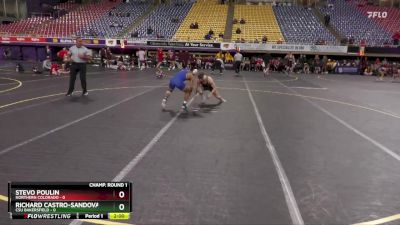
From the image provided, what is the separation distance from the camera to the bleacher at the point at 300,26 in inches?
1319

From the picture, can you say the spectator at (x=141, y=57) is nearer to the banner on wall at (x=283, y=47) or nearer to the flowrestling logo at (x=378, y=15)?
the banner on wall at (x=283, y=47)

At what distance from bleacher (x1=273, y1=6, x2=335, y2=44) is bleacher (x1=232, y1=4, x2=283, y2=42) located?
2.33 ft

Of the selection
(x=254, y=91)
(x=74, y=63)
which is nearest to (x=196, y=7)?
(x=254, y=91)

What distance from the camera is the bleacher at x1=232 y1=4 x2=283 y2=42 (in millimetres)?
34662

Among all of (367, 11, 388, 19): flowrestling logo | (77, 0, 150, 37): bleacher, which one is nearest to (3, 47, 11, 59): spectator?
(77, 0, 150, 37): bleacher

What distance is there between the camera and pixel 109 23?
3850 centimetres

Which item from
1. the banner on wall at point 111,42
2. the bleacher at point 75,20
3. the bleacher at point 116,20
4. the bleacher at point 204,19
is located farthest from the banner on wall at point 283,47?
the bleacher at point 75,20

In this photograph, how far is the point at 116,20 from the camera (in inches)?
1538

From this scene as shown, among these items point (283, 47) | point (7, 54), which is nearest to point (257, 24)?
point (283, 47)

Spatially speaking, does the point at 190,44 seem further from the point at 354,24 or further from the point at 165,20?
the point at 354,24

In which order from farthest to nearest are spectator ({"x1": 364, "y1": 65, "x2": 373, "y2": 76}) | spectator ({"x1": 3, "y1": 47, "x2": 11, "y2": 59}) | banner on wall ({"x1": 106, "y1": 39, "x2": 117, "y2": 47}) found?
spectator ({"x1": 3, "y1": 47, "x2": 11, "y2": 59})
banner on wall ({"x1": 106, "y1": 39, "x2": 117, "y2": 47})
spectator ({"x1": 364, "y1": 65, "x2": 373, "y2": 76})

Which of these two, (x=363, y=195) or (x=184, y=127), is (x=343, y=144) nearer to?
(x=363, y=195)

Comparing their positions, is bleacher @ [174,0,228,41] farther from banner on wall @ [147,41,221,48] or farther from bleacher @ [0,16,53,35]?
bleacher @ [0,16,53,35]

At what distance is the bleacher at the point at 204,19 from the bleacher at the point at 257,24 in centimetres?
148
